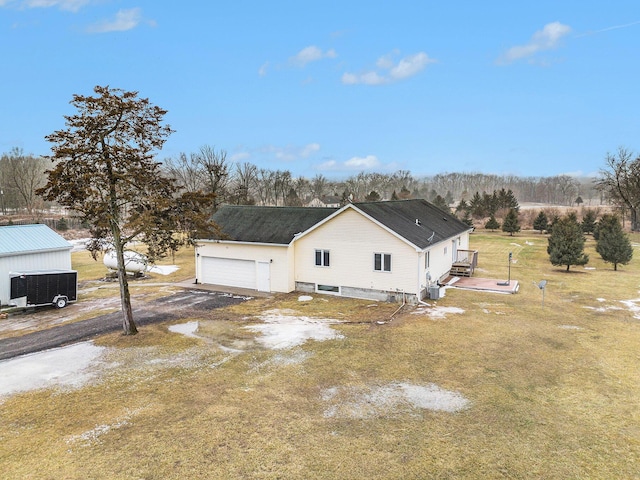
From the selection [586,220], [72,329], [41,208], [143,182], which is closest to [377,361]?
[143,182]

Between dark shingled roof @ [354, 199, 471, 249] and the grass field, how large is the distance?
5.48 m

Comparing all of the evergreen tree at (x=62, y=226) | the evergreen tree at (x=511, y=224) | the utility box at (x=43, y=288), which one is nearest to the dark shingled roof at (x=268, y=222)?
the utility box at (x=43, y=288)

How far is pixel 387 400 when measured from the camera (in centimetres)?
1095

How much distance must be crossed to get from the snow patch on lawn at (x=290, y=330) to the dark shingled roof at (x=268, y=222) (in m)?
6.12

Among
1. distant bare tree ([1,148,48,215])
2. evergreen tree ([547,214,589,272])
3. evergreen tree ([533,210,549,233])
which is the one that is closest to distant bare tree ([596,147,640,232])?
evergreen tree ([533,210,549,233])

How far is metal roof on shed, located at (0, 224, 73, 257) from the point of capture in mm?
21406

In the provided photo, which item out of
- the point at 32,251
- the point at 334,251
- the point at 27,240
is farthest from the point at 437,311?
the point at 27,240

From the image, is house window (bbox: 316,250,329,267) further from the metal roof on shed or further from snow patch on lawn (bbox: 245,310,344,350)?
the metal roof on shed

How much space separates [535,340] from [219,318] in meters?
13.3

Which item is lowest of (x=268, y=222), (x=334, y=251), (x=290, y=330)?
(x=290, y=330)

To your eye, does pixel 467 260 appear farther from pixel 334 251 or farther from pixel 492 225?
pixel 492 225

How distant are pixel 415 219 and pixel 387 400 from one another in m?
16.8

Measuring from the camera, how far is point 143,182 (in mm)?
15344

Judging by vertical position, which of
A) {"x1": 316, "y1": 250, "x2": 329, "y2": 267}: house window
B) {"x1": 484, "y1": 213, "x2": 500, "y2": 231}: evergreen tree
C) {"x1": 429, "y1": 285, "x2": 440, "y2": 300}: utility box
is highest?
{"x1": 484, "y1": 213, "x2": 500, "y2": 231}: evergreen tree
